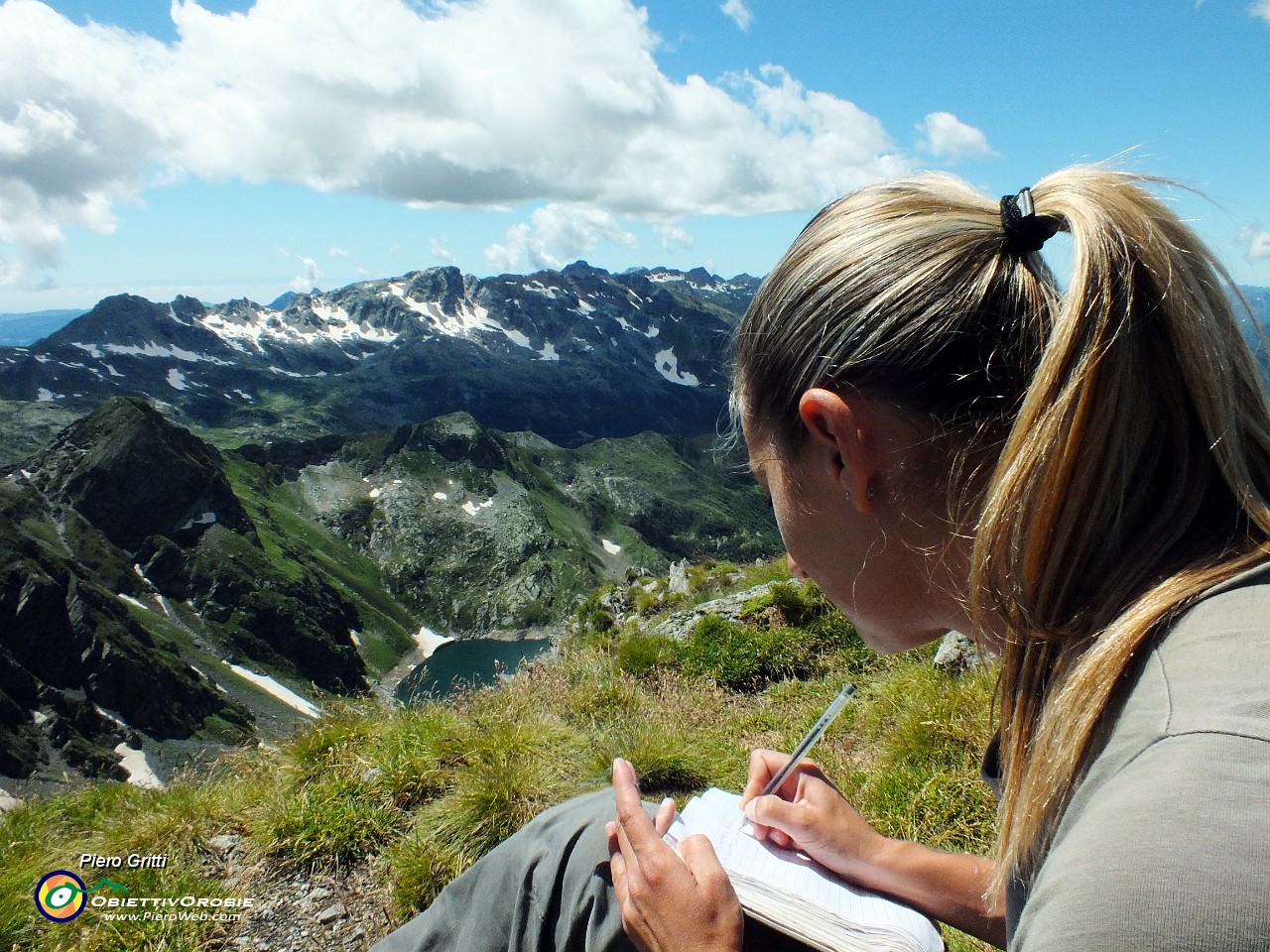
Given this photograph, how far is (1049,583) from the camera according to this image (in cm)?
167

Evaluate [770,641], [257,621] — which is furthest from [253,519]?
[770,641]

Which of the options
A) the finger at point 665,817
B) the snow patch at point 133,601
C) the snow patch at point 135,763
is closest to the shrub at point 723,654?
the finger at point 665,817

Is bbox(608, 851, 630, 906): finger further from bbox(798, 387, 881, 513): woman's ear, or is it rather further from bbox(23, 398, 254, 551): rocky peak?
bbox(23, 398, 254, 551): rocky peak

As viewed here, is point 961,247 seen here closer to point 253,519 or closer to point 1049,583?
point 1049,583

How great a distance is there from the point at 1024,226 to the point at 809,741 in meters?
1.95

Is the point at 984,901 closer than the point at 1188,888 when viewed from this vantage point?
No

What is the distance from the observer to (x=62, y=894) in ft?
17.3

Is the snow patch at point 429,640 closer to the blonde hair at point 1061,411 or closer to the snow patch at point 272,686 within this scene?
the snow patch at point 272,686

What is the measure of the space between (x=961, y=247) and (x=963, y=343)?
0.24m

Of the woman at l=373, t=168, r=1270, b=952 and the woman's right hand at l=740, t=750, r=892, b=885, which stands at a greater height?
the woman at l=373, t=168, r=1270, b=952

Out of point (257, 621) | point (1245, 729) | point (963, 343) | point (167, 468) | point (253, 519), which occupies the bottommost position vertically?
point (257, 621)

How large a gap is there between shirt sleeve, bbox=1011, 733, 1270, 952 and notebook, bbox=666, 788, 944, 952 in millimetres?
1494

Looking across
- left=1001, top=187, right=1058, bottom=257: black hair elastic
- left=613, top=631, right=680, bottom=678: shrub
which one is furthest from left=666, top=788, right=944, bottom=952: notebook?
left=613, top=631, right=680, bottom=678: shrub

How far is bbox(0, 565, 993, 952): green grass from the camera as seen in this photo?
524 centimetres
